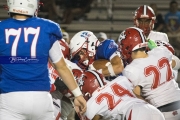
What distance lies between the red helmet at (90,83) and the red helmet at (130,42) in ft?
2.01

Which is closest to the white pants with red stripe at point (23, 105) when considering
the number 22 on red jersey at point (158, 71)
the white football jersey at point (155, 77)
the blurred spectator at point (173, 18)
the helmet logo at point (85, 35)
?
the white football jersey at point (155, 77)

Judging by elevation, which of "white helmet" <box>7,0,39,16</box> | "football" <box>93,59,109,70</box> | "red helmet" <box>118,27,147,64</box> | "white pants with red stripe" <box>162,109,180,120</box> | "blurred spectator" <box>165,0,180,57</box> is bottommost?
"blurred spectator" <box>165,0,180,57</box>

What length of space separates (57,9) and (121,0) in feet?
5.75

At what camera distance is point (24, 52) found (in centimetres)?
413

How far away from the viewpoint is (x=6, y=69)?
13.7 ft

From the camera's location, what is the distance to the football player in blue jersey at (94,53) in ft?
19.3

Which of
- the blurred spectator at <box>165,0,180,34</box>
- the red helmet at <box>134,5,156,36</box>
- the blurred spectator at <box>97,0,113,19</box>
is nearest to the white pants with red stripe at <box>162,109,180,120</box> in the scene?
the red helmet at <box>134,5,156,36</box>

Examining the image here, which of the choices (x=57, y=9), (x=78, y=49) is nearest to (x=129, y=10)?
(x=57, y=9)

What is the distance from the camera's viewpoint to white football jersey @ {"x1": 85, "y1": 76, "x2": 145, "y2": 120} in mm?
4645

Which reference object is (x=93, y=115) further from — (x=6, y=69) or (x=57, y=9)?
(x=57, y=9)

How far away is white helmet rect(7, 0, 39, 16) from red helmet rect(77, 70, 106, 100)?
947 mm

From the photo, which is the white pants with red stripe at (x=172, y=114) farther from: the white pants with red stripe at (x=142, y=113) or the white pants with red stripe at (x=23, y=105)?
the white pants with red stripe at (x=23, y=105)

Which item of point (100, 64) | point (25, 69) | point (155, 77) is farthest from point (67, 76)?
point (100, 64)

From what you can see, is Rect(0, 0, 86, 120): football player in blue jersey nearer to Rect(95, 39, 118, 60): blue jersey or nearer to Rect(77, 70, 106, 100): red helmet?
Rect(77, 70, 106, 100): red helmet
